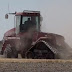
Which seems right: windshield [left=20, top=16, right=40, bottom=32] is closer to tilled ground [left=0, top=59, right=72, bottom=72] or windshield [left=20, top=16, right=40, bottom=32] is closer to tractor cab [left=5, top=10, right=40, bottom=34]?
tractor cab [left=5, top=10, right=40, bottom=34]

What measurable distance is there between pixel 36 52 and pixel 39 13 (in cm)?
295

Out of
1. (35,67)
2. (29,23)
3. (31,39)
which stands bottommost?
(31,39)

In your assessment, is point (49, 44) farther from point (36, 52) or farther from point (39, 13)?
point (39, 13)

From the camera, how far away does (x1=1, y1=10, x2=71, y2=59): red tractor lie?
1977 centimetres

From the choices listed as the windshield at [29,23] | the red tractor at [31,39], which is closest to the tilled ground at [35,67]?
the red tractor at [31,39]

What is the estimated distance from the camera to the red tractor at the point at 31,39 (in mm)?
19766

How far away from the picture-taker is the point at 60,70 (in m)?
11.4

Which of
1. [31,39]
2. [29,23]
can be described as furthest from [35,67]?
[29,23]

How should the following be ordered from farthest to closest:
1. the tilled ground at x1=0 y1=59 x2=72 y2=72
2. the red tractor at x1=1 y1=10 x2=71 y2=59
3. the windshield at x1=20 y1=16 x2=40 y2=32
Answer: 1. the windshield at x1=20 y1=16 x2=40 y2=32
2. the red tractor at x1=1 y1=10 x2=71 y2=59
3. the tilled ground at x1=0 y1=59 x2=72 y2=72

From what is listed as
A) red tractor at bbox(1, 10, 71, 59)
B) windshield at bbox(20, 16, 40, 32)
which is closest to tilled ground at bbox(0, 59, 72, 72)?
red tractor at bbox(1, 10, 71, 59)

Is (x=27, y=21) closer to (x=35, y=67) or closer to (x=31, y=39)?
(x=31, y=39)

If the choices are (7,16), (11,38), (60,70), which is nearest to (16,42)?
(11,38)

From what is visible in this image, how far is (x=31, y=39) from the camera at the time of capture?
2075 centimetres

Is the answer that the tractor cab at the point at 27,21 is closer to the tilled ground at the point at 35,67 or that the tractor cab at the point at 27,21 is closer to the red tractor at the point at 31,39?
the red tractor at the point at 31,39
